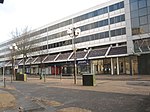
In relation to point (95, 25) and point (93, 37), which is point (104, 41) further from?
point (95, 25)

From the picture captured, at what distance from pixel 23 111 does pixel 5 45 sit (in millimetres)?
105166

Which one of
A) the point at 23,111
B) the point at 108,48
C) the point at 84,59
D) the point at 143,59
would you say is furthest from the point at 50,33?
the point at 23,111

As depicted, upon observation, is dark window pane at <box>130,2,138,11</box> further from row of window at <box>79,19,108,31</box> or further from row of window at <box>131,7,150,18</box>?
row of window at <box>79,19,108,31</box>

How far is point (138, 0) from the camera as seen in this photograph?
1800 inches

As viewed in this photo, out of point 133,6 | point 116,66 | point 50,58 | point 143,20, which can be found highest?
point 133,6

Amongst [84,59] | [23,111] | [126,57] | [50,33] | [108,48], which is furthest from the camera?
[50,33]

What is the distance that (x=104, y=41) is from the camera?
55.8 m

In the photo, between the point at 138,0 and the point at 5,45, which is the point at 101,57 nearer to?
the point at 138,0

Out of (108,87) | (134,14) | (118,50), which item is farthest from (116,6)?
(108,87)

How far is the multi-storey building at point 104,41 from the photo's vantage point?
4525cm

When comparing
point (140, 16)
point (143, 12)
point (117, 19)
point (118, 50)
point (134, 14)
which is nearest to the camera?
point (143, 12)

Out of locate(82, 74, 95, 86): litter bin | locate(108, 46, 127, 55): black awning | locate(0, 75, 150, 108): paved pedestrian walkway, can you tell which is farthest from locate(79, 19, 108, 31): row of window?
locate(82, 74, 95, 86): litter bin

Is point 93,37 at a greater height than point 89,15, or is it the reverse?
point 89,15

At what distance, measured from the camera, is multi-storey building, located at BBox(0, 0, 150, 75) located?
45250 millimetres
